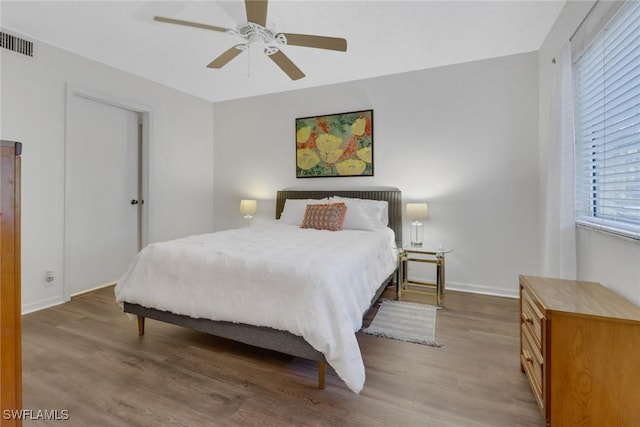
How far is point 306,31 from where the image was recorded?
8.79ft

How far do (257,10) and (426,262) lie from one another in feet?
8.91

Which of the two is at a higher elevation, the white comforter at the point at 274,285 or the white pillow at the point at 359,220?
the white pillow at the point at 359,220

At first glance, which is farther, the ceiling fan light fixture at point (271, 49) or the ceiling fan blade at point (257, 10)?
the ceiling fan light fixture at point (271, 49)

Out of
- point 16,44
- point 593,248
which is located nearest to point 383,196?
point 593,248

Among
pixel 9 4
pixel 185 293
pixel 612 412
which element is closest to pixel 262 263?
pixel 185 293

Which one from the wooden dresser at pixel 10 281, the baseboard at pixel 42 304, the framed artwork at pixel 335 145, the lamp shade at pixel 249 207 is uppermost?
the framed artwork at pixel 335 145

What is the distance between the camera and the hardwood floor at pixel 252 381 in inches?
58.4

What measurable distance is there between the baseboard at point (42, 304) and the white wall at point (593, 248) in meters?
4.41

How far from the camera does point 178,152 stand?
14.3 ft

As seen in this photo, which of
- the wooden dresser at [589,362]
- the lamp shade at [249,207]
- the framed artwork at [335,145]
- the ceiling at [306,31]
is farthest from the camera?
the lamp shade at [249,207]

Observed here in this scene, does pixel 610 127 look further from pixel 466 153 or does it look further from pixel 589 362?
pixel 466 153

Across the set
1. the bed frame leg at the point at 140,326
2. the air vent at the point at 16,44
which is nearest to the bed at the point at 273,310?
the bed frame leg at the point at 140,326

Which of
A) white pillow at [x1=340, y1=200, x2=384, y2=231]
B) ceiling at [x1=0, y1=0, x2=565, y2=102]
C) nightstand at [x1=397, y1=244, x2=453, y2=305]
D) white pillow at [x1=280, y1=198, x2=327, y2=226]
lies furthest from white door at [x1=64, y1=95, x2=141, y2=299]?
nightstand at [x1=397, y1=244, x2=453, y2=305]

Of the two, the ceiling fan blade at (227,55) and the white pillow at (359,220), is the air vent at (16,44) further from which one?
the white pillow at (359,220)
